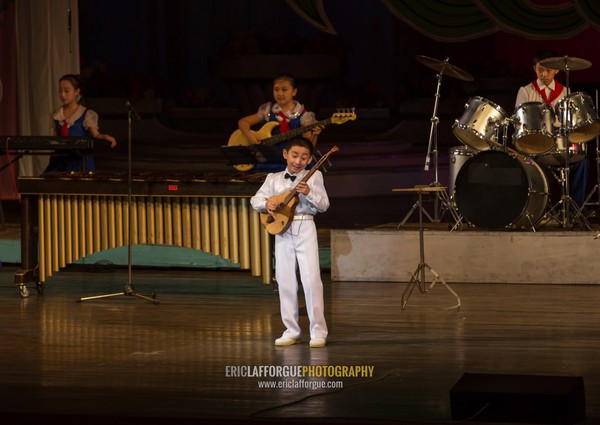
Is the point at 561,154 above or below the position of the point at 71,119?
below

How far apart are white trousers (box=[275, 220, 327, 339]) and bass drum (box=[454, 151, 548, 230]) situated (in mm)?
2912

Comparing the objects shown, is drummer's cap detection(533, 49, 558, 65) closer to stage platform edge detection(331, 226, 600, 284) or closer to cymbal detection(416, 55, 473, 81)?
cymbal detection(416, 55, 473, 81)

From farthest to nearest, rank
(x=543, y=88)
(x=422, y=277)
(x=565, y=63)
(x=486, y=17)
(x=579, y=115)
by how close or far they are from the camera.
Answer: (x=486, y=17) → (x=543, y=88) → (x=579, y=115) → (x=565, y=63) → (x=422, y=277)

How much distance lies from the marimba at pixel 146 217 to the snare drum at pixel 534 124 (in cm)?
249

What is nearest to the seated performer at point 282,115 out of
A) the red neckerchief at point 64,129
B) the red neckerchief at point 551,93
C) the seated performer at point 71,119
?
the seated performer at point 71,119

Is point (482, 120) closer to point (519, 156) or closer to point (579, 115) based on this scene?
point (519, 156)

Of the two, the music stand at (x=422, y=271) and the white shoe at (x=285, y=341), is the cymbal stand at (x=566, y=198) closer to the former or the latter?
the music stand at (x=422, y=271)

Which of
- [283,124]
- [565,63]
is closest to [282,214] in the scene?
[283,124]

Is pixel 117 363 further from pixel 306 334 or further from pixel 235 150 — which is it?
pixel 235 150

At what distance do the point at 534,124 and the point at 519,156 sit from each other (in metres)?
0.31

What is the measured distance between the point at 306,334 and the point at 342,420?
2.37 meters

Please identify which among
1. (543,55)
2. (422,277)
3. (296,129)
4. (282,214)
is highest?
(543,55)

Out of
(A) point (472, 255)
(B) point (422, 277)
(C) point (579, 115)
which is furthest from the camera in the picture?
(C) point (579, 115)

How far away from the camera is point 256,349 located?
22.4 ft
